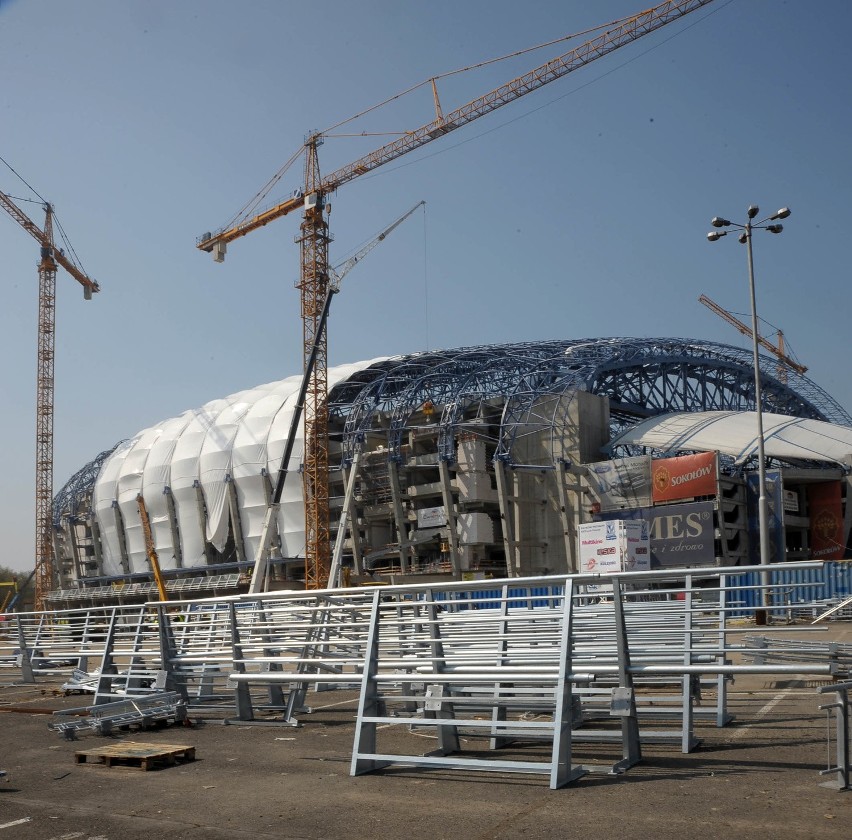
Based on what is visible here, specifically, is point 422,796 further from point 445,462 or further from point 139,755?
point 445,462

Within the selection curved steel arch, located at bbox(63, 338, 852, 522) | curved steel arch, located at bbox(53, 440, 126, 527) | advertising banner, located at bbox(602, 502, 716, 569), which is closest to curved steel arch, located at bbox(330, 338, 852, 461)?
curved steel arch, located at bbox(63, 338, 852, 522)

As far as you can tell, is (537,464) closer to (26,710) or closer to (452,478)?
(452,478)

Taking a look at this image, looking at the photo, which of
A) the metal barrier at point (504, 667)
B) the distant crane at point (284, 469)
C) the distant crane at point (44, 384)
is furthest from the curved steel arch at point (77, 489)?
the metal barrier at point (504, 667)

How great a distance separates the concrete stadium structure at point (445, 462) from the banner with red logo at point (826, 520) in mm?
570

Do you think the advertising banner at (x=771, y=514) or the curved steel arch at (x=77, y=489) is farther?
the curved steel arch at (x=77, y=489)

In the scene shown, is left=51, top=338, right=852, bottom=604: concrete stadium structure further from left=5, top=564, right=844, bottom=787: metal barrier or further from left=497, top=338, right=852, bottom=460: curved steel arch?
left=5, top=564, right=844, bottom=787: metal barrier

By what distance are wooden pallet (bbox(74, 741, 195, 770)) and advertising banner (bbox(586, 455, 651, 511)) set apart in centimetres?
4991

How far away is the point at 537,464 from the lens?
63500 mm

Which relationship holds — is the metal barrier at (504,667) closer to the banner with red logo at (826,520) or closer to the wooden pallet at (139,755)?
the wooden pallet at (139,755)

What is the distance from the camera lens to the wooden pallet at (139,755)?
913 centimetres

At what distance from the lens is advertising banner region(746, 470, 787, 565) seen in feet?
176

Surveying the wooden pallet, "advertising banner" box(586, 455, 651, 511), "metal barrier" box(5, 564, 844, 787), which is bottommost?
the wooden pallet

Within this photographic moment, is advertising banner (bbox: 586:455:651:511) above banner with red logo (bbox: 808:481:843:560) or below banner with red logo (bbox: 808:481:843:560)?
above

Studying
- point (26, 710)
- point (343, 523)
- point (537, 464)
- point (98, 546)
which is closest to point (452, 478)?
point (537, 464)
